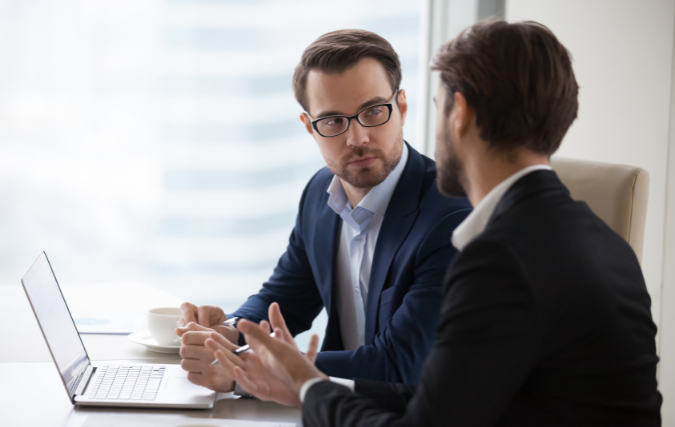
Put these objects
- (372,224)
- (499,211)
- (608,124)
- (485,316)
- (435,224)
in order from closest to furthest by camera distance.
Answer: (485,316)
(499,211)
(435,224)
(372,224)
(608,124)

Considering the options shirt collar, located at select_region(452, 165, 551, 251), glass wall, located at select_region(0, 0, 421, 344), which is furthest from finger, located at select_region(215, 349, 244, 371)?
glass wall, located at select_region(0, 0, 421, 344)

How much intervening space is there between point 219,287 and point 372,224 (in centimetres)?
183

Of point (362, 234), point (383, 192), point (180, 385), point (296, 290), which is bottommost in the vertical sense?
point (296, 290)

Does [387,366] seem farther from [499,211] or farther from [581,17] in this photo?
[581,17]

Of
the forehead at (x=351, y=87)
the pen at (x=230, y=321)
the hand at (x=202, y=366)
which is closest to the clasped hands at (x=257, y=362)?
the hand at (x=202, y=366)

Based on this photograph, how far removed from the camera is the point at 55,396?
1097 millimetres

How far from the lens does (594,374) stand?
764mm

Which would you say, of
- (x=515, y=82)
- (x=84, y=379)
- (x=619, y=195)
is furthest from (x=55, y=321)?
(x=619, y=195)

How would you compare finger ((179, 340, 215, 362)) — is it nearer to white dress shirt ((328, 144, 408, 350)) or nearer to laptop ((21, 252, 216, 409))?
laptop ((21, 252, 216, 409))

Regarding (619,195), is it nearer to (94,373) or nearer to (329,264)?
(329,264)

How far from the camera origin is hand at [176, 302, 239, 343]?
1312 millimetres

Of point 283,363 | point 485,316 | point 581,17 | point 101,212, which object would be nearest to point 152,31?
point 101,212

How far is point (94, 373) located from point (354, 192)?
767 millimetres

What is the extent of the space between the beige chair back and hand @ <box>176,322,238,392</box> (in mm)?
821
